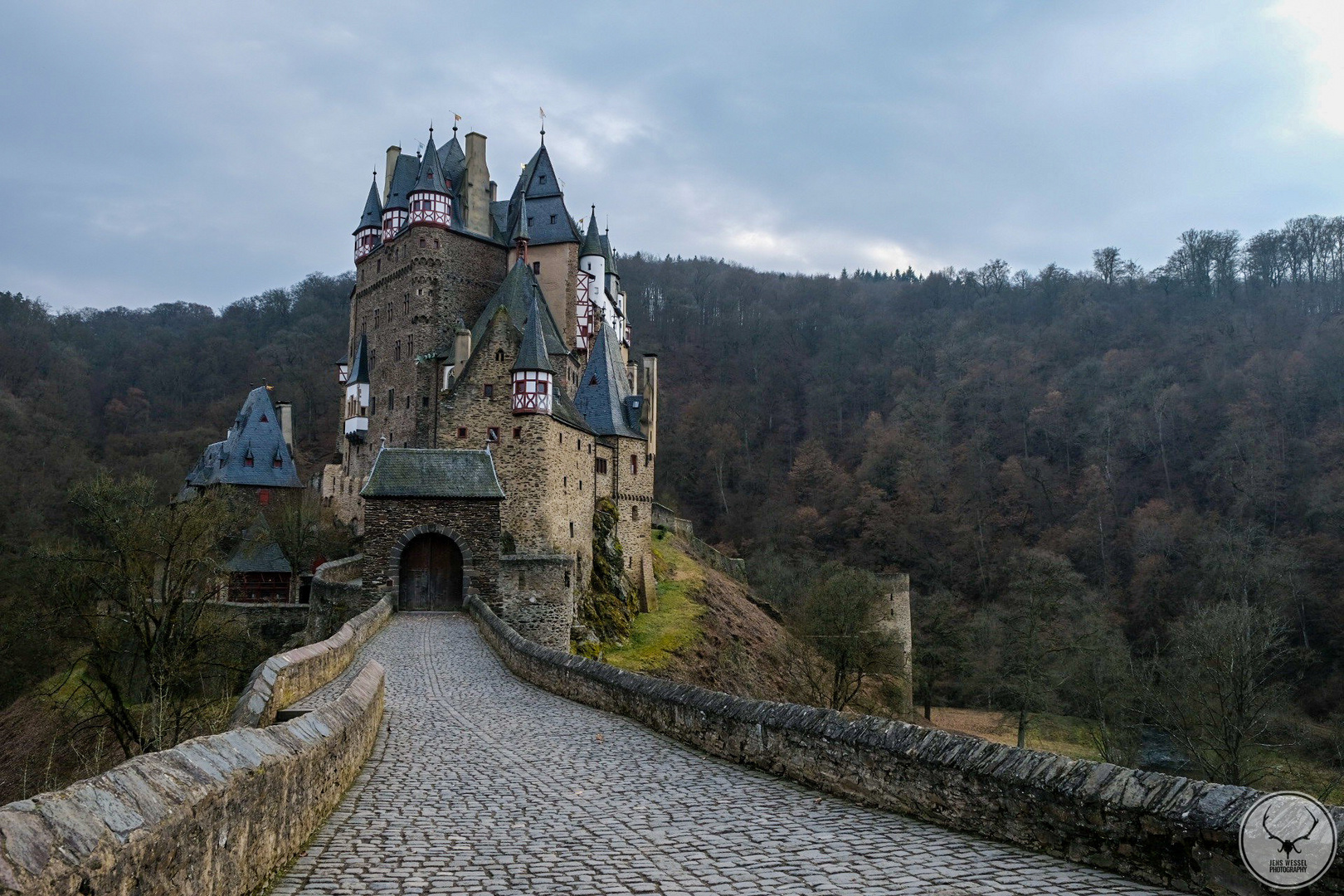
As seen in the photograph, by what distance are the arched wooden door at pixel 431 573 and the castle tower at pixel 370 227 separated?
27099 mm

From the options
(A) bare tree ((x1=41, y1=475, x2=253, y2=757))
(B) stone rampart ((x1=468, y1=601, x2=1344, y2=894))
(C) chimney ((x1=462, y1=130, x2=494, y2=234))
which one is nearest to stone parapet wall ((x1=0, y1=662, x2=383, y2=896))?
(B) stone rampart ((x1=468, y1=601, x2=1344, y2=894))

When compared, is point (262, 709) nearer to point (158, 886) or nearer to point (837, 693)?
point (158, 886)

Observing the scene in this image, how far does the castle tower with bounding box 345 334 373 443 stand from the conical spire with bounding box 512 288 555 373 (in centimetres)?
1677

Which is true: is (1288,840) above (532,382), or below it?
below

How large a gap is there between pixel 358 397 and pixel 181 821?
Answer: 43.8 meters

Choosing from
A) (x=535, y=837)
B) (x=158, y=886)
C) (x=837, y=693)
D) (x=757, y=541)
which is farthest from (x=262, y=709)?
(x=757, y=541)

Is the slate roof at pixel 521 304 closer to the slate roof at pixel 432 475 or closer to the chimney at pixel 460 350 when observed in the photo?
the chimney at pixel 460 350

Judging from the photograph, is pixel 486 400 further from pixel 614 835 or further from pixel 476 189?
pixel 614 835

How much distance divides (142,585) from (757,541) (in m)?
47.6

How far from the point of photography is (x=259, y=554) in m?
35.4

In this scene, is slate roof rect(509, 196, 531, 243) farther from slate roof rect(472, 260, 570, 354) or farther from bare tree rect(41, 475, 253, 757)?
bare tree rect(41, 475, 253, 757)

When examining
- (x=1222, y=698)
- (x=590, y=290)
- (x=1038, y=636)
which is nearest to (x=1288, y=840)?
(x=1222, y=698)

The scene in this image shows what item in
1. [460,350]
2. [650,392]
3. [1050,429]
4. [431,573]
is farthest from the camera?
[1050,429]

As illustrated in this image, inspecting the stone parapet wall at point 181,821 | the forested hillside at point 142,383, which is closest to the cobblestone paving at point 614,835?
the stone parapet wall at point 181,821
